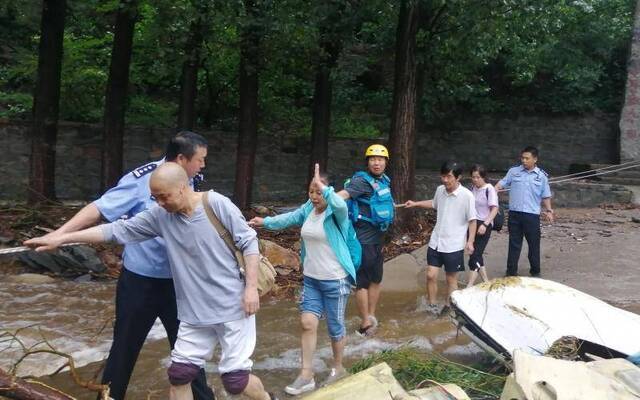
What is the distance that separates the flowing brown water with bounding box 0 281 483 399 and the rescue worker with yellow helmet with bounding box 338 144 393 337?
560 mm

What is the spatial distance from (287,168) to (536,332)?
10443mm

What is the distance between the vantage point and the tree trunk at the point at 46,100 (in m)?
11.3

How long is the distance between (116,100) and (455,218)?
7341mm

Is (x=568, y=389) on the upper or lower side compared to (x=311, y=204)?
lower

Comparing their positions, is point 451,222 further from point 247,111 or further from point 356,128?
point 356,128

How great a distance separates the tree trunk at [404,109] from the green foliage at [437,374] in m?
6.14

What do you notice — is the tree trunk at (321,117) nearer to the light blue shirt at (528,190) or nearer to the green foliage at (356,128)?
the green foliage at (356,128)

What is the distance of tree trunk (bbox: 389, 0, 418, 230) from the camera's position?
34.8ft

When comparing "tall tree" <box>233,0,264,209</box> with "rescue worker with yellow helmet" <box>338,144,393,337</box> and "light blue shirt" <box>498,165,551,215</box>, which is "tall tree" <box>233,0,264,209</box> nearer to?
"light blue shirt" <box>498,165,551,215</box>

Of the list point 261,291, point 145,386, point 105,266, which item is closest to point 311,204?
point 261,291

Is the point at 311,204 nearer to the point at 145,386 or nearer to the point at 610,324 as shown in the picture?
the point at 145,386

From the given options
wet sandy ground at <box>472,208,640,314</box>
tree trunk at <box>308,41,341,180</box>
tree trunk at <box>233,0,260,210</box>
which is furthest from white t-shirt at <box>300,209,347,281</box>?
tree trunk at <box>308,41,341,180</box>

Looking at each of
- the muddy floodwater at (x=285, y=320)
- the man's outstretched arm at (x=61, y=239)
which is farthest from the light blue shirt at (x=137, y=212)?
the muddy floodwater at (x=285, y=320)

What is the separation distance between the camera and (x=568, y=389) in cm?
352
